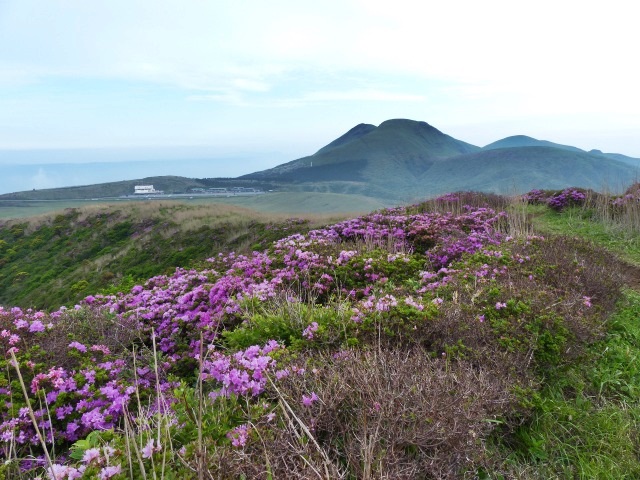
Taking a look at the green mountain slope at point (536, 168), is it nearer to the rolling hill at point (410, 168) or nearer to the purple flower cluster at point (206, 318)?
the rolling hill at point (410, 168)

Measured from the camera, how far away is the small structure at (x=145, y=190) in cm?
4062

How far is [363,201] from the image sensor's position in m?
19.1

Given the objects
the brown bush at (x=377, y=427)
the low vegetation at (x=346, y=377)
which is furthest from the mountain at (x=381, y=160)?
the brown bush at (x=377, y=427)

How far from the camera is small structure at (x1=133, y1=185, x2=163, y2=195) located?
40.6 m

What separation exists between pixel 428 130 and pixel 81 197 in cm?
9451

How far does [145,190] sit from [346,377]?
43963 mm

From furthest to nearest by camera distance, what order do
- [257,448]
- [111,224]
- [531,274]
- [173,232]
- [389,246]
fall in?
[111,224], [173,232], [389,246], [531,274], [257,448]

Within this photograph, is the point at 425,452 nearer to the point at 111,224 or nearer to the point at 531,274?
the point at 531,274

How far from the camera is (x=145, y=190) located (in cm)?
4141

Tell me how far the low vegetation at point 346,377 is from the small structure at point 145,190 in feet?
126

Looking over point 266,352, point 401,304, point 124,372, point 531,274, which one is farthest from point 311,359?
point 531,274

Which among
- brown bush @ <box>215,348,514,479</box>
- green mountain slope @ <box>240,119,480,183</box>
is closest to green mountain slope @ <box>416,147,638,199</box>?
green mountain slope @ <box>240,119,480,183</box>

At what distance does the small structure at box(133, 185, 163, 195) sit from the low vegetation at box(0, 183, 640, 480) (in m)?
38.4

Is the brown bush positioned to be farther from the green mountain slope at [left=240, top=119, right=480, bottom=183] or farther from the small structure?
the green mountain slope at [left=240, top=119, right=480, bottom=183]
